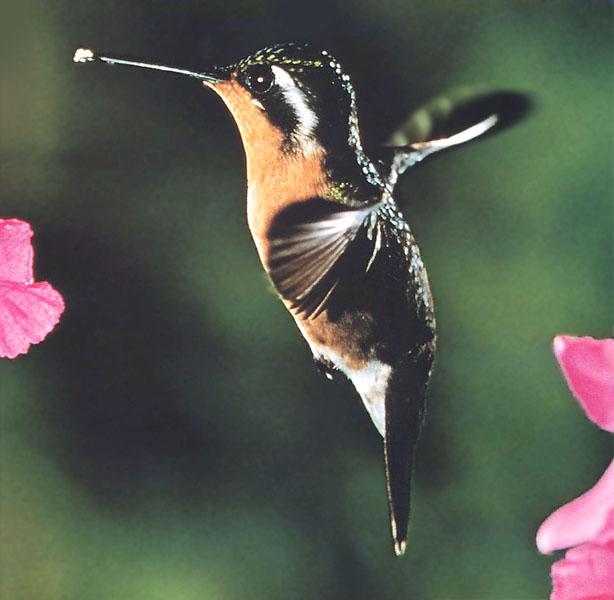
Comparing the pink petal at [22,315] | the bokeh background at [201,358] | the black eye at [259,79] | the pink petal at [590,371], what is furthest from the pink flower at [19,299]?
the pink petal at [590,371]

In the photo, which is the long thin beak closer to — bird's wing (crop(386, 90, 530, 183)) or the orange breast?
the orange breast

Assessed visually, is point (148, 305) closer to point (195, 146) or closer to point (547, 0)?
point (195, 146)

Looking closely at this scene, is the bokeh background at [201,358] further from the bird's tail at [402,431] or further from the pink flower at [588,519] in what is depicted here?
the pink flower at [588,519]

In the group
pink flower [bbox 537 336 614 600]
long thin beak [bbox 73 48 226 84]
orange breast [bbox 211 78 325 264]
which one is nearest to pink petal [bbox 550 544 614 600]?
pink flower [bbox 537 336 614 600]

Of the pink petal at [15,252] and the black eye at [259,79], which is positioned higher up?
the black eye at [259,79]

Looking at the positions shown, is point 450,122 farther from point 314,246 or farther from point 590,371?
point 590,371

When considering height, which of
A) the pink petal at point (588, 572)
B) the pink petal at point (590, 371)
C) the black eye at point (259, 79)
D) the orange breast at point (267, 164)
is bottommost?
the pink petal at point (588, 572)
